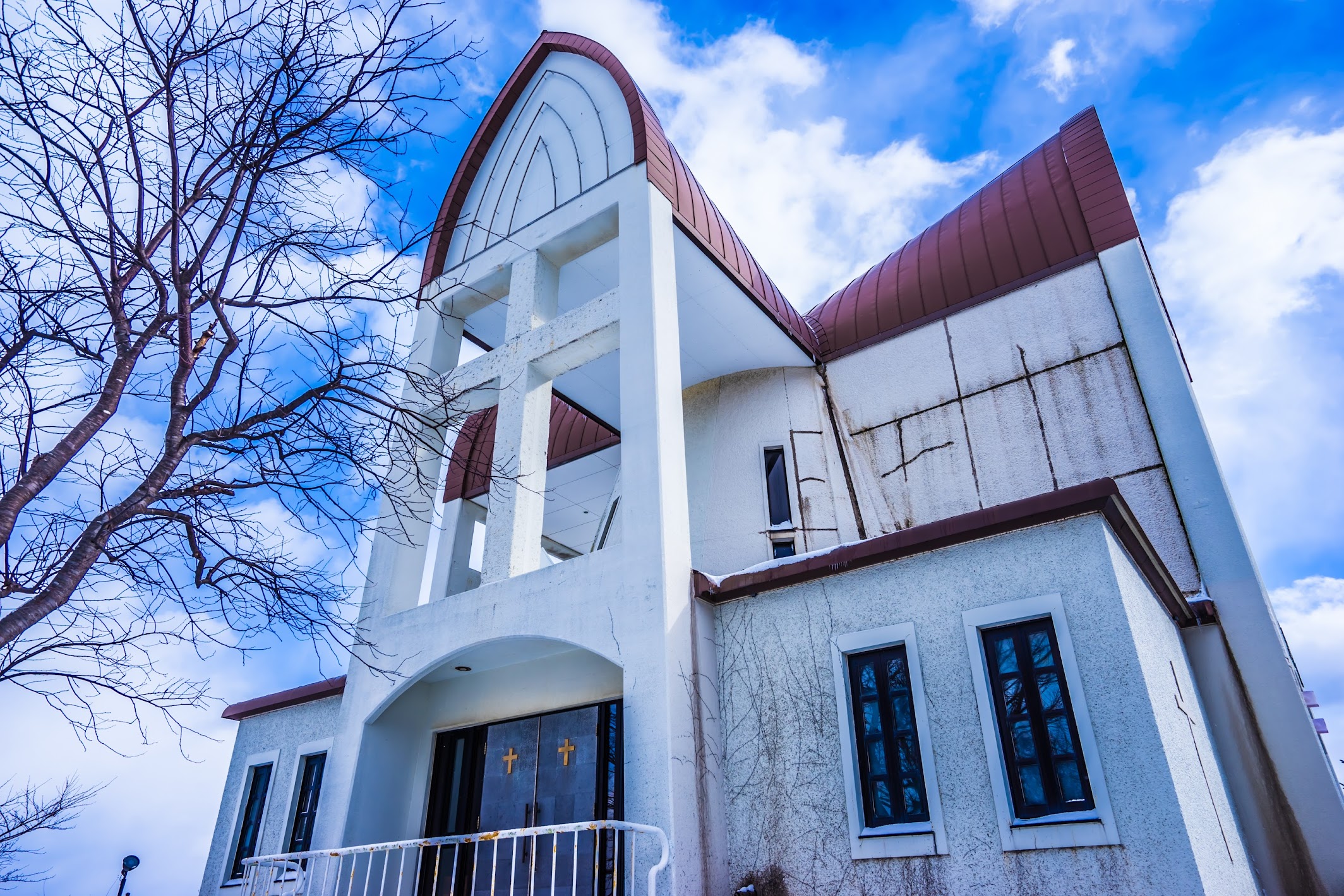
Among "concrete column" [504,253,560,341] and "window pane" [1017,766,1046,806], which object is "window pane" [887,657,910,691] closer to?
"window pane" [1017,766,1046,806]

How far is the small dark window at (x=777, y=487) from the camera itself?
1131 centimetres

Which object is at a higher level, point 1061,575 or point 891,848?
point 1061,575

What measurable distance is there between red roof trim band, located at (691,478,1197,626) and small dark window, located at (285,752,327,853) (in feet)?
18.3

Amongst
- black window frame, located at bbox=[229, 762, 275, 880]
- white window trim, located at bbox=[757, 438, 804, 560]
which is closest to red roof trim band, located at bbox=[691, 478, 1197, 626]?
white window trim, located at bbox=[757, 438, 804, 560]

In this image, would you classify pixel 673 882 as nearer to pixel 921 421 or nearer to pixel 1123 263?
pixel 921 421

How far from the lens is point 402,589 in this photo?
31.2 ft

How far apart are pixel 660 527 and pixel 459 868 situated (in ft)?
13.1

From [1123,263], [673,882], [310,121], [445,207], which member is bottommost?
[673,882]

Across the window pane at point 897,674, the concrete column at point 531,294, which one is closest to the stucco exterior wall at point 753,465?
the concrete column at point 531,294

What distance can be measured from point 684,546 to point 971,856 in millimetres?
3274

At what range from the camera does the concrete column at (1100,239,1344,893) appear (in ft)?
23.6

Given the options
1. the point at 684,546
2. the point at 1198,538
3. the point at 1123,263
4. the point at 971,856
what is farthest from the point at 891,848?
the point at 1123,263

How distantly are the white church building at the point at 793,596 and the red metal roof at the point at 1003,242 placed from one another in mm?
53

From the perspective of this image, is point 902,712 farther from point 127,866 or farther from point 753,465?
point 127,866
